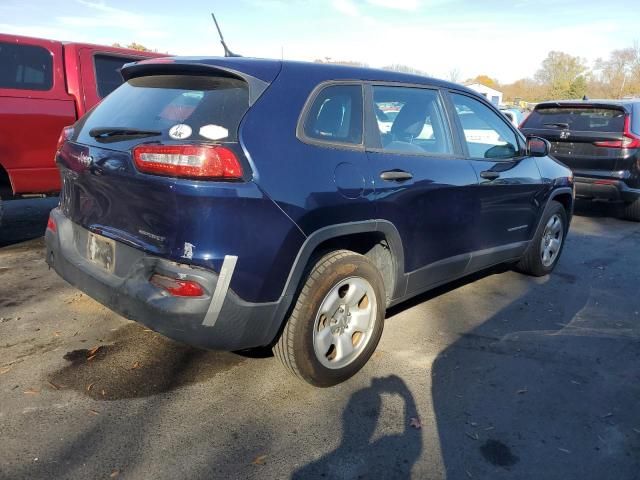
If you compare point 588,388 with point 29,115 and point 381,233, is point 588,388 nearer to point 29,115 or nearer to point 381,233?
point 381,233

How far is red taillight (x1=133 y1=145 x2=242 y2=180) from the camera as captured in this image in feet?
7.87

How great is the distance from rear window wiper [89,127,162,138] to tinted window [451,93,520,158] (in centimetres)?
225

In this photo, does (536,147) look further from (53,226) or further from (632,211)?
(632,211)

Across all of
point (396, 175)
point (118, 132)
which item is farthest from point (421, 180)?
point (118, 132)

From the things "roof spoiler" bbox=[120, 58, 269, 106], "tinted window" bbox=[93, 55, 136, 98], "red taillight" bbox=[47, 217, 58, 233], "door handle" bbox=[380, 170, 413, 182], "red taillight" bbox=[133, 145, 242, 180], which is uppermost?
"tinted window" bbox=[93, 55, 136, 98]

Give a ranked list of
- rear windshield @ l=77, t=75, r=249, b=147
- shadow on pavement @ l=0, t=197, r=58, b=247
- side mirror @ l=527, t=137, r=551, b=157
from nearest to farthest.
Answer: rear windshield @ l=77, t=75, r=249, b=147, side mirror @ l=527, t=137, r=551, b=157, shadow on pavement @ l=0, t=197, r=58, b=247

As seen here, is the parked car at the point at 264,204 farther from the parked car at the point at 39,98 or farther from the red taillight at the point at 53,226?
the parked car at the point at 39,98

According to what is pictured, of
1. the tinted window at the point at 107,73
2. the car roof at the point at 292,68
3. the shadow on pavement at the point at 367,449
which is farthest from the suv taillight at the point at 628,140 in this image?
the tinted window at the point at 107,73

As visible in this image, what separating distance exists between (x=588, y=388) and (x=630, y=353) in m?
0.72

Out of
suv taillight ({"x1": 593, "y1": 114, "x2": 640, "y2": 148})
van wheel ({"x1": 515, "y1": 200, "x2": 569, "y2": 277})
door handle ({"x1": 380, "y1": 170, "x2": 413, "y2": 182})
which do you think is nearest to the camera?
door handle ({"x1": 380, "y1": 170, "x2": 413, "y2": 182})

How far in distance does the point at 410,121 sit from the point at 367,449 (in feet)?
6.94

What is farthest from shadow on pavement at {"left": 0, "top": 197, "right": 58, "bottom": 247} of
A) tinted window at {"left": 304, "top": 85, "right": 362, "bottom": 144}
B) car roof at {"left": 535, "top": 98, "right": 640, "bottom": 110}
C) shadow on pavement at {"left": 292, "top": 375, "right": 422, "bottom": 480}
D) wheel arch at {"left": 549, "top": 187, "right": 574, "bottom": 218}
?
car roof at {"left": 535, "top": 98, "right": 640, "bottom": 110}

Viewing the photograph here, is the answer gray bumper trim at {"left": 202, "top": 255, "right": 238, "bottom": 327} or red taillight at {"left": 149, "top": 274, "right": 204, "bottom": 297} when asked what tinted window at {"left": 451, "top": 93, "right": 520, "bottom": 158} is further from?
red taillight at {"left": 149, "top": 274, "right": 204, "bottom": 297}

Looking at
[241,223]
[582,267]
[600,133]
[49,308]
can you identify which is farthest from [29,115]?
[600,133]
